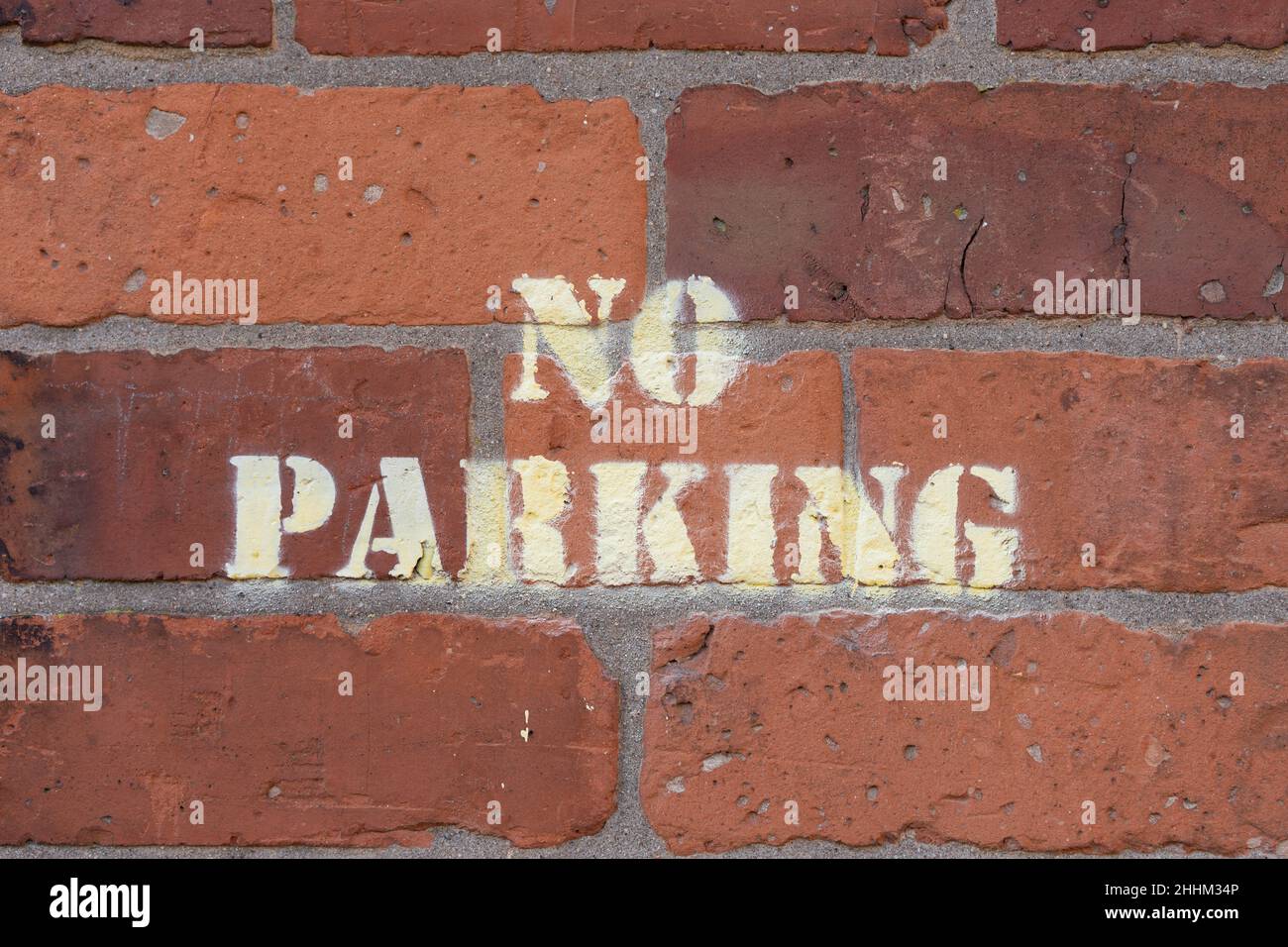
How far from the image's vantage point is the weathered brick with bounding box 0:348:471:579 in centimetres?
62

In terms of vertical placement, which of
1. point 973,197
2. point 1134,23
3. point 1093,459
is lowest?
point 1093,459

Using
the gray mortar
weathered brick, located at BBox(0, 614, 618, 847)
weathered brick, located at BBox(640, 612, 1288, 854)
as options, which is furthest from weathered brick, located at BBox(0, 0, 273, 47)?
weathered brick, located at BBox(640, 612, 1288, 854)

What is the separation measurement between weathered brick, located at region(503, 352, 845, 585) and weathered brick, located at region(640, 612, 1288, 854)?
67 millimetres

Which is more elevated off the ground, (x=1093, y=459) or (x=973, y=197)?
(x=973, y=197)

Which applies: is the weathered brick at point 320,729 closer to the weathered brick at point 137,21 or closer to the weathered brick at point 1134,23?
the weathered brick at point 137,21

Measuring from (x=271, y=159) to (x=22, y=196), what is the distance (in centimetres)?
18

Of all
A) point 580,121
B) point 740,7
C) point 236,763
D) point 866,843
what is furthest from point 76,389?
point 866,843

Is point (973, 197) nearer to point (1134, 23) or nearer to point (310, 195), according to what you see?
point (1134, 23)

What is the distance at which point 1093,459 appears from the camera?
0.62 m

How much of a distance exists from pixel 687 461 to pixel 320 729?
0.33 meters

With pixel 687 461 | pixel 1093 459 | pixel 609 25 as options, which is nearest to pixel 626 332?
pixel 687 461

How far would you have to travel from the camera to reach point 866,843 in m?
0.63

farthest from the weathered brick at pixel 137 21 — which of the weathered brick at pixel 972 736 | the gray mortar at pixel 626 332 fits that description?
the weathered brick at pixel 972 736

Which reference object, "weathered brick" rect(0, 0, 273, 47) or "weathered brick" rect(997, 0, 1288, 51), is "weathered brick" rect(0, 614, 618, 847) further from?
"weathered brick" rect(997, 0, 1288, 51)
